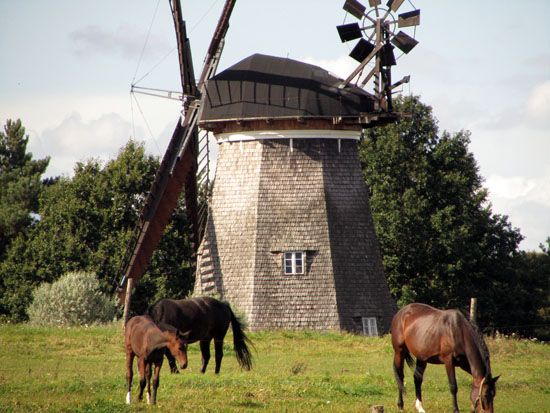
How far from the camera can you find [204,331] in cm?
2698

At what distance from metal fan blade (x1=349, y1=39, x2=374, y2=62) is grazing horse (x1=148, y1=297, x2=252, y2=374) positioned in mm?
14717

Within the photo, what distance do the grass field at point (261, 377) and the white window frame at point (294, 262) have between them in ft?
9.12

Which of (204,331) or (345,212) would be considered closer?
(204,331)

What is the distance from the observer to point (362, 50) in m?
39.8

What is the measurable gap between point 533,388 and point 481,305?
99.7 feet

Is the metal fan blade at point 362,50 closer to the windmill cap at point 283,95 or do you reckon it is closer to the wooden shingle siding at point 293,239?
the windmill cap at point 283,95

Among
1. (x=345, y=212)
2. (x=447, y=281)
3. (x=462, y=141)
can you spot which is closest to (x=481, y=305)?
(x=447, y=281)

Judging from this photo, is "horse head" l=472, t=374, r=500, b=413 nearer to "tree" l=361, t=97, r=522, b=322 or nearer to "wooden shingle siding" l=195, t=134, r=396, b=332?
"wooden shingle siding" l=195, t=134, r=396, b=332

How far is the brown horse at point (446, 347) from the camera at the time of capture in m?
18.5

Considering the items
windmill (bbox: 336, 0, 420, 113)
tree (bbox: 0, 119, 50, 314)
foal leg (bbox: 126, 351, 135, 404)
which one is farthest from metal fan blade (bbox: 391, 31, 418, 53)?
tree (bbox: 0, 119, 50, 314)

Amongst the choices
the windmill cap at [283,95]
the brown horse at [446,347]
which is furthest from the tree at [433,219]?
the brown horse at [446,347]

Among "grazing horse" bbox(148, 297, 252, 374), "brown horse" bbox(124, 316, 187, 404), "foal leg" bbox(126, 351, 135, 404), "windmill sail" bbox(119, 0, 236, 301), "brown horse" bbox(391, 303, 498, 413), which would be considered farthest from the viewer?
"windmill sail" bbox(119, 0, 236, 301)

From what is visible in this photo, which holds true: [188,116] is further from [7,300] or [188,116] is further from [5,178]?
[5,178]

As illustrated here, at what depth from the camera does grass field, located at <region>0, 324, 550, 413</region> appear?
20.5 meters
